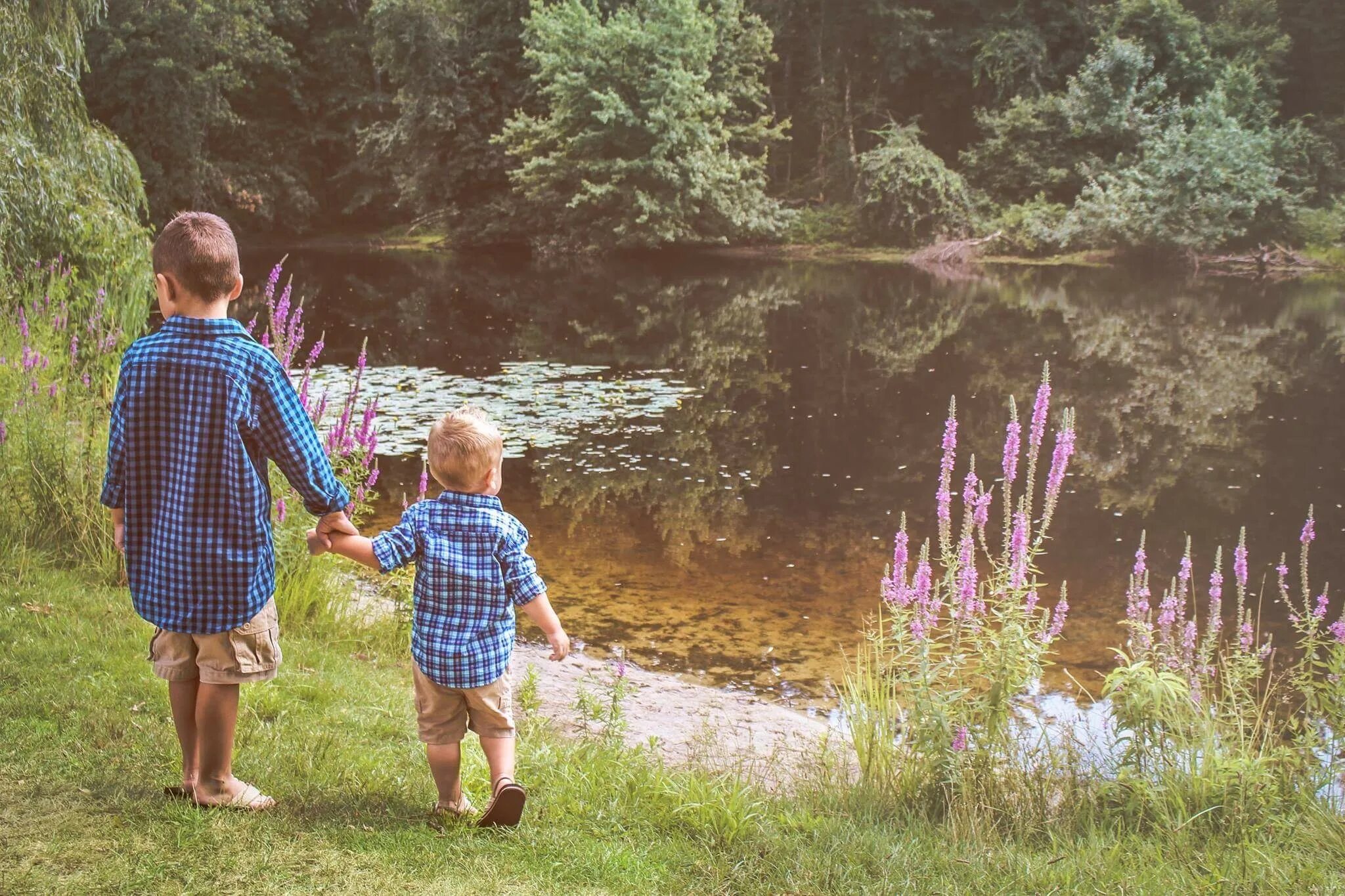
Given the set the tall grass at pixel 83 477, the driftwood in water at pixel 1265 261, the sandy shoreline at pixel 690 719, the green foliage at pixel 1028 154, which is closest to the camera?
the sandy shoreline at pixel 690 719

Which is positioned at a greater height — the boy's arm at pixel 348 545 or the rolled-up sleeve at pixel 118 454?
the rolled-up sleeve at pixel 118 454

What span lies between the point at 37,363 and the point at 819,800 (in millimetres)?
5130

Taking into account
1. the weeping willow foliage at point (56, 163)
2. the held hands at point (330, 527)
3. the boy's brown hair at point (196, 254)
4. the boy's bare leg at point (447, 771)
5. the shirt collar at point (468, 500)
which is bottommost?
the boy's bare leg at point (447, 771)

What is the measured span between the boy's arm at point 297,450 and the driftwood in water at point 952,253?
3077 cm

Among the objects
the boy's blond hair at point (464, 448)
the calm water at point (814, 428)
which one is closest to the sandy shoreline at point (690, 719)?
the calm water at point (814, 428)

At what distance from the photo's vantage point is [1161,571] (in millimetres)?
8672

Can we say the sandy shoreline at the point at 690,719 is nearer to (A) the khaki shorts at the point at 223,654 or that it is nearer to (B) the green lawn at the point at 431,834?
(B) the green lawn at the point at 431,834

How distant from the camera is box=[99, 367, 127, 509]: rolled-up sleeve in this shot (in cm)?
330

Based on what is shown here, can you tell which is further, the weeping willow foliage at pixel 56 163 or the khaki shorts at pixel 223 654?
the weeping willow foliage at pixel 56 163

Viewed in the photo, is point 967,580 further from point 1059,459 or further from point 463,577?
point 463,577

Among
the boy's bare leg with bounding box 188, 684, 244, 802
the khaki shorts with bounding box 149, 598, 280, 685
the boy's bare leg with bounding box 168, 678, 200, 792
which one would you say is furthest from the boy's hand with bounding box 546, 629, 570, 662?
the boy's bare leg with bounding box 168, 678, 200, 792

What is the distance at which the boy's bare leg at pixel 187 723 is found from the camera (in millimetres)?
3463

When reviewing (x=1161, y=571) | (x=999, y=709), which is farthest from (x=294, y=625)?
(x=1161, y=571)

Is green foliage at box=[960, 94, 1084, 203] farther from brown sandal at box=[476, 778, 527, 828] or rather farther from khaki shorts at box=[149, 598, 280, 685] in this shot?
khaki shorts at box=[149, 598, 280, 685]
